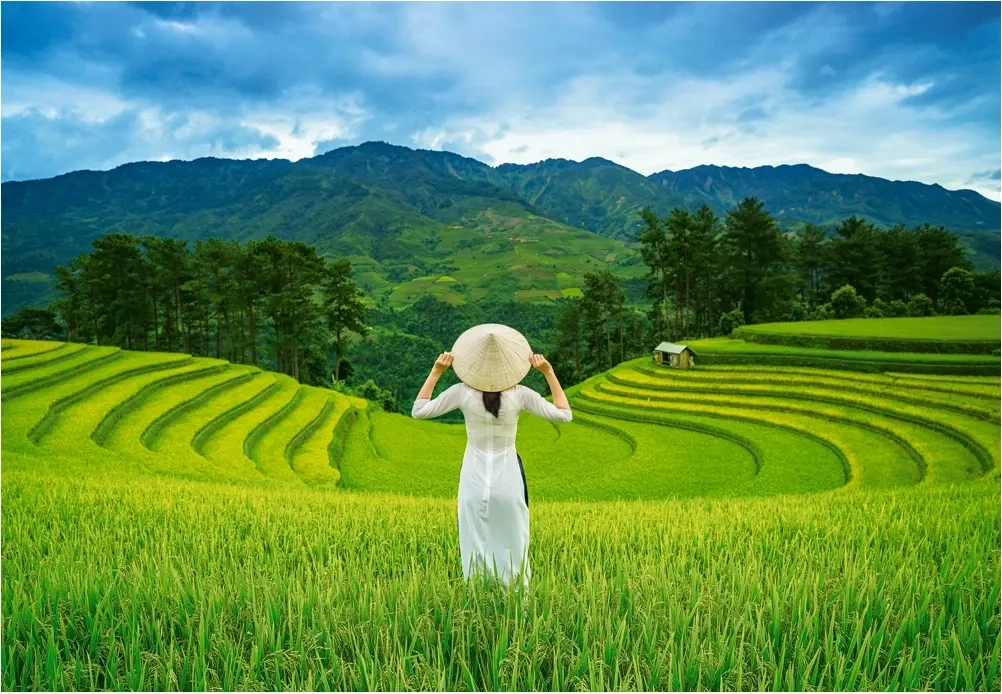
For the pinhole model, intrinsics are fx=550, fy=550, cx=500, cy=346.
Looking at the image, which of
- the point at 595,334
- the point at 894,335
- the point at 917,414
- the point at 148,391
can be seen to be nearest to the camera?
the point at 917,414

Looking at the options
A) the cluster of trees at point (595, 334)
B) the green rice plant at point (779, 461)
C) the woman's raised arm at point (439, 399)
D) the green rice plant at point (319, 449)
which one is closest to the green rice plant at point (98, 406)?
the green rice plant at point (319, 449)

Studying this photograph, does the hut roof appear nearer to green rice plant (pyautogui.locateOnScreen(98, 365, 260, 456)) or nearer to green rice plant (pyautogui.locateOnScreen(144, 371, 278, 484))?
green rice plant (pyautogui.locateOnScreen(144, 371, 278, 484))

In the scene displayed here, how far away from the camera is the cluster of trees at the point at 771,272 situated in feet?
139

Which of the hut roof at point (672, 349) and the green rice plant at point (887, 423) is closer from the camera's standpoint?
the green rice plant at point (887, 423)

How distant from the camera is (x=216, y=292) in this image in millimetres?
32969

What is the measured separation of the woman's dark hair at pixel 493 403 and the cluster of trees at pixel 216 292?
32.0 metres

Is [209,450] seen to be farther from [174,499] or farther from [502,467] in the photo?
[502,467]

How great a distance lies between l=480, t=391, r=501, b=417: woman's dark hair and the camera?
10.8 feet

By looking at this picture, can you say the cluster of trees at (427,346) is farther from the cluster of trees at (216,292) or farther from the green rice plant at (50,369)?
the green rice plant at (50,369)

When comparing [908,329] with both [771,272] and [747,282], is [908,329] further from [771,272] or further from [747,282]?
[771,272]

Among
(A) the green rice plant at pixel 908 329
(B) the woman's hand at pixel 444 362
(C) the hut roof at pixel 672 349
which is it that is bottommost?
(C) the hut roof at pixel 672 349

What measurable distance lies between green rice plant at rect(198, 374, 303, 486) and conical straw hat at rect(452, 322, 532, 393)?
9599 mm

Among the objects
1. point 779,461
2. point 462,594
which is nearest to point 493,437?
point 462,594

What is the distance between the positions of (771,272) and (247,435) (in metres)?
42.5
